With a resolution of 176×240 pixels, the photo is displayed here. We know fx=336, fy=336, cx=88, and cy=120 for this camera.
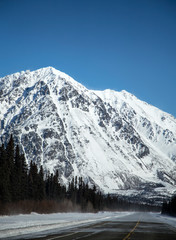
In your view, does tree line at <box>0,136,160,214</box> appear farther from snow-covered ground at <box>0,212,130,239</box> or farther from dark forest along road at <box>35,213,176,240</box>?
dark forest along road at <box>35,213,176,240</box>

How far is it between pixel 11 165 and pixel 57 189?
60.6 metres

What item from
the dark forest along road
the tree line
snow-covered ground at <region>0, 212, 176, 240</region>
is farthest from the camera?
the tree line

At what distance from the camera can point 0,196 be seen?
67250mm

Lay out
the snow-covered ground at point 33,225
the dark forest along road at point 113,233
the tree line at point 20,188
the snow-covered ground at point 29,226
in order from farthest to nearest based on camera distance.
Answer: the tree line at point 20,188, the snow-covered ground at point 33,225, the snow-covered ground at point 29,226, the dark forest along road at point 113,233

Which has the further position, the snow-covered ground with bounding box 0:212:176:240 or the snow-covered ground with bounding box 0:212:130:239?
the snow-covered ground with bounding box 0:212:176:240

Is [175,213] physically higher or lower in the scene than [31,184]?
lower

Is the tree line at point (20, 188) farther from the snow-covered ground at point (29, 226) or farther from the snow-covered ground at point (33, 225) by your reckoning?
the snow-covered ground at point (29, 226)

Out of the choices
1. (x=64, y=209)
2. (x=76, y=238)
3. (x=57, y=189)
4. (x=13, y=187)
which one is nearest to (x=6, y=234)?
(x=76, y=238)

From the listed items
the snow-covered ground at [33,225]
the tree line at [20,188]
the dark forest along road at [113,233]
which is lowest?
the dark forest along road at [113,233]

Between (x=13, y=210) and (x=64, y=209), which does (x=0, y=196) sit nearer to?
(x=13, y=210)

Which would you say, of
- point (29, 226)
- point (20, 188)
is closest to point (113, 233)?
point (29, 226)

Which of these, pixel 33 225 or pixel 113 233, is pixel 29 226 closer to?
pixel 33 225

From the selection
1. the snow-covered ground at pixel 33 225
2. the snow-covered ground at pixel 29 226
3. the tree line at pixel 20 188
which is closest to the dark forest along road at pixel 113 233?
the snow-covered ground at pixel 33 225

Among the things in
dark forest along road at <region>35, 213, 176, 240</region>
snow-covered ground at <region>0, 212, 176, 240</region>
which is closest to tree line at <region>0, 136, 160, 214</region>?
snow-covered ground at <region>0, 212, 176, 240</region>
